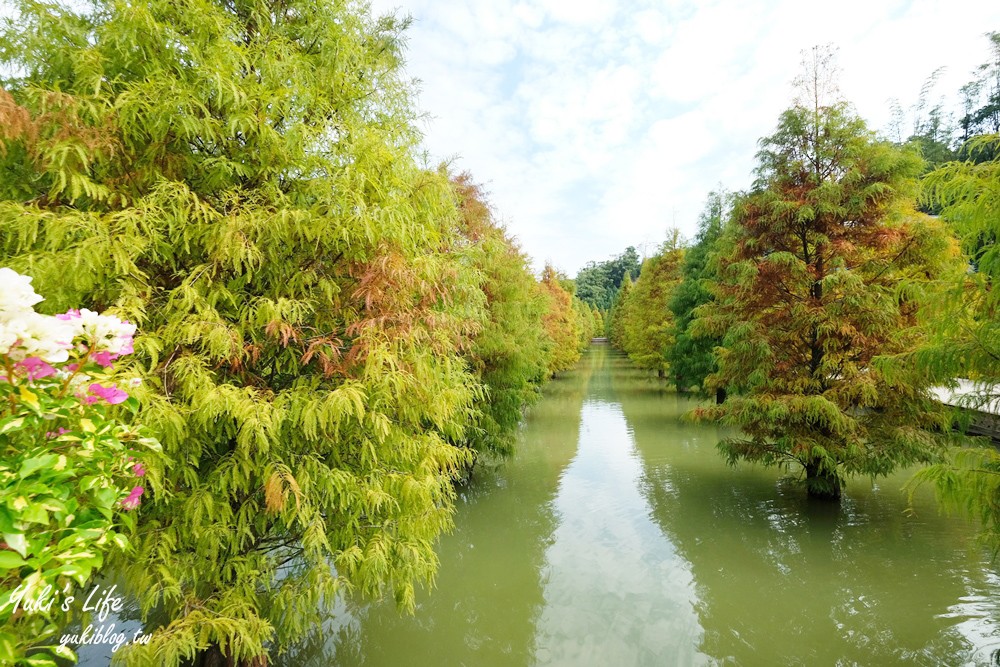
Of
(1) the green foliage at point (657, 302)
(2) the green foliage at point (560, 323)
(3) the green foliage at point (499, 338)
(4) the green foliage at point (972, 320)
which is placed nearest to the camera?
(4) the green foliage at point (972, 320)

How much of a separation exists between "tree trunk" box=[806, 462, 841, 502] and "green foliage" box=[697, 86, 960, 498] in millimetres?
23

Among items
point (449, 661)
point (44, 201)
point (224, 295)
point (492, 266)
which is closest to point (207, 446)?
point (224, 295)

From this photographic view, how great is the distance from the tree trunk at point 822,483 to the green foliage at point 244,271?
744cm

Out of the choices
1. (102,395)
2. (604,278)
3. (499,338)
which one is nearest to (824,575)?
(499,338)

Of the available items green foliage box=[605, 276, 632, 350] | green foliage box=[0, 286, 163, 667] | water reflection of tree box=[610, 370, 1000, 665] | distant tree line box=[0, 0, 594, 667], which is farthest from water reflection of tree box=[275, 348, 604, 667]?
green foliage box=[605, 276, 632, 350]

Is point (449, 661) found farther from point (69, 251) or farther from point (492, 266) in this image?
point (492, 266)

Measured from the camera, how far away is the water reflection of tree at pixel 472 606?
16.2ft

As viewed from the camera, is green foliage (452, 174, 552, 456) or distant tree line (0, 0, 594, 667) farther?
green foliage (452, 174, 552, 456)

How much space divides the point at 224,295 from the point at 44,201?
4.19 feet

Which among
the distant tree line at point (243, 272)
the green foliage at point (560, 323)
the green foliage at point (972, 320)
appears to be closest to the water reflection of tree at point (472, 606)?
the distant tree line at point (243, 272)

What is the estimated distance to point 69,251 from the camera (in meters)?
2.76

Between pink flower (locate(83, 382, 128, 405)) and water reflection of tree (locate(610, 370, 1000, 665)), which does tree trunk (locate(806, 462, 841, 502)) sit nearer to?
water reflection of tree (locate(610, 370, 1000, 665))

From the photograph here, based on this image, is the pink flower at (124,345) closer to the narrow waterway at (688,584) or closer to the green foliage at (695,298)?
the narrow waterway at (688,584)

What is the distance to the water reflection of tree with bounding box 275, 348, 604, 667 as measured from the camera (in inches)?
195
